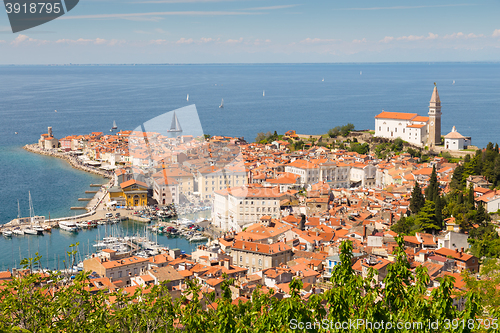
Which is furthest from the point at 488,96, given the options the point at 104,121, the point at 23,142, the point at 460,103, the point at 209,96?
the point at 23,142

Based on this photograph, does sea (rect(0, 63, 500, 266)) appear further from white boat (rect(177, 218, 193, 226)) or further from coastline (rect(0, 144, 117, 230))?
white boat (rect(177, 218, 193, 226))

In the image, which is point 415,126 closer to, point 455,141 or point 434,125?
point 434,125

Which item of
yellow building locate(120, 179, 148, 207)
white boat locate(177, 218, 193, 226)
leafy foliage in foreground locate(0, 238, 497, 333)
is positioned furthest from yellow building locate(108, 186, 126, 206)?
leafy foliage in foreground locate(0, 238, 497, 333)

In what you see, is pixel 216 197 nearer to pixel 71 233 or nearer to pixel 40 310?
pixel 71 233

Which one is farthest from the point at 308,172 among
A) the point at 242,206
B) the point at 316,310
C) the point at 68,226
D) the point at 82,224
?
the point at 316,310

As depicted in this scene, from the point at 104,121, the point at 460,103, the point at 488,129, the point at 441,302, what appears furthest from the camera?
the point at 460,103

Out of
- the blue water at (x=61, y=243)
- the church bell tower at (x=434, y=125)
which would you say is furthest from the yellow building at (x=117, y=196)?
the church bell tower at (x=434, y=125)

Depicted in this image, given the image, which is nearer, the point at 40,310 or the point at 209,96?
the point at 40,310
